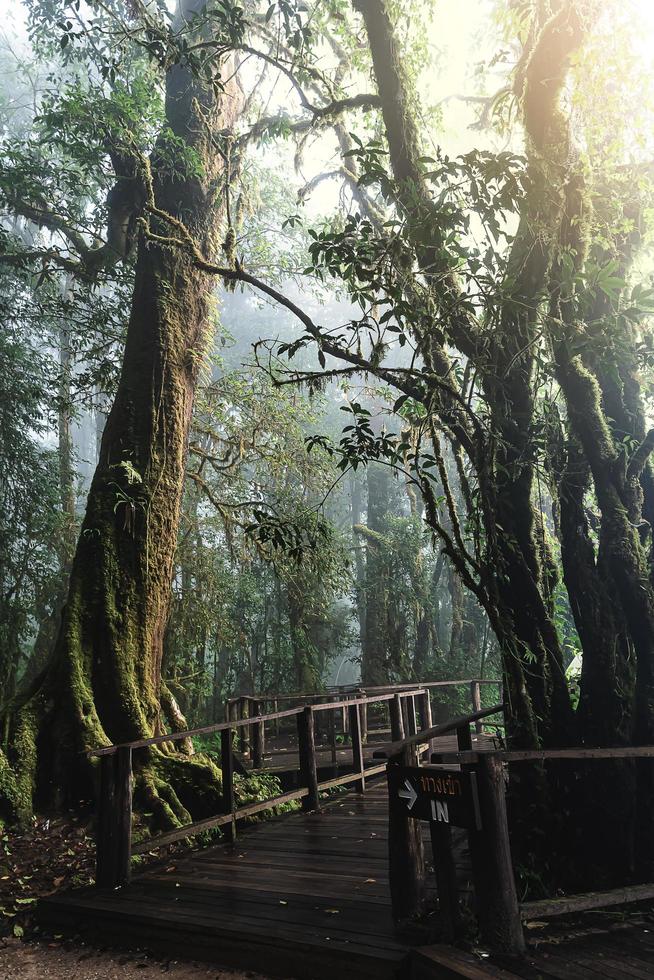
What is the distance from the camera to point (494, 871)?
106 inches

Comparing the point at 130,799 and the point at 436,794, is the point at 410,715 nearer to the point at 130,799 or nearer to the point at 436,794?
the point at 130,799

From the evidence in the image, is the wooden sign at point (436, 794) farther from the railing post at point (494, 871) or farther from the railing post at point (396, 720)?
the railing post at point (396, 720)

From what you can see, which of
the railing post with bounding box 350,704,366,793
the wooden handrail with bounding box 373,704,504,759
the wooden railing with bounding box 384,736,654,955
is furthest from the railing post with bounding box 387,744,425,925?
the railing post with bounding box 350,704,366,793

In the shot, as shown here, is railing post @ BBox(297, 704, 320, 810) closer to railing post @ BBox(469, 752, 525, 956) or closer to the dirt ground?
the dirt ground

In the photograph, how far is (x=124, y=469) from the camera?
627cm

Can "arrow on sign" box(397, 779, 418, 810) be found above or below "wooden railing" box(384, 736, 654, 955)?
above

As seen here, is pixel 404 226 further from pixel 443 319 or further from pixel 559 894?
pixel 559 894

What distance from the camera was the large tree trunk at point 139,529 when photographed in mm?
5082

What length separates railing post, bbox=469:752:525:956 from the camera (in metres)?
2.66

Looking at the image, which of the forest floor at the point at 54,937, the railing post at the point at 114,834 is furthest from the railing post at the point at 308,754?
the railing post at the point at 114,834

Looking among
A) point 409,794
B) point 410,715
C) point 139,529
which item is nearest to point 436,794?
point 409,794

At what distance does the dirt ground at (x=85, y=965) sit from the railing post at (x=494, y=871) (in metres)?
1.08

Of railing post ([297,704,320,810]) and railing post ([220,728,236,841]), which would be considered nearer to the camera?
railing post ([220,728,236,841])

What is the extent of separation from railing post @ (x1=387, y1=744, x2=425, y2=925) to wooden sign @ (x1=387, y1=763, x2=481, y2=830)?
73 mm
